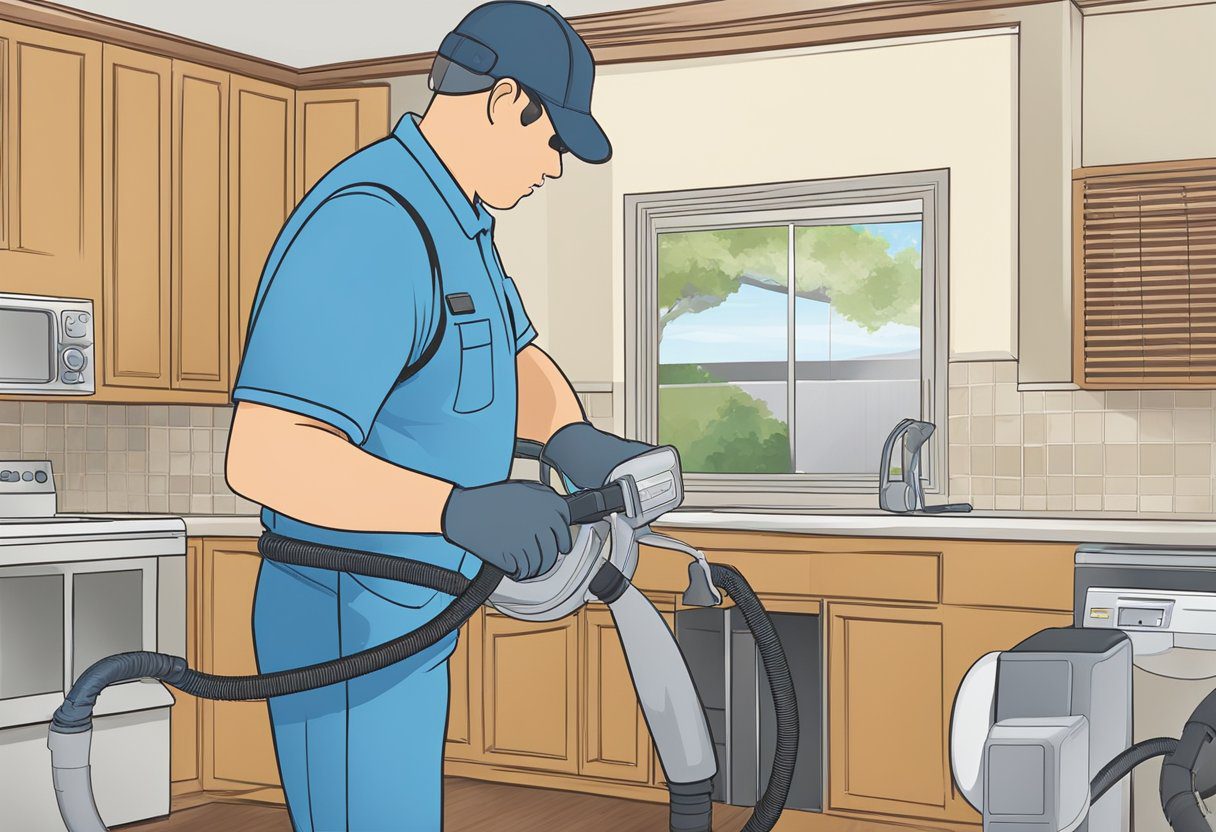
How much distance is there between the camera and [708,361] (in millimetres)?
3994

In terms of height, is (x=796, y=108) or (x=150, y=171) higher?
(x=796, y=108)

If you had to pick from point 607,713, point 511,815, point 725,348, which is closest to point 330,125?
point 725,348

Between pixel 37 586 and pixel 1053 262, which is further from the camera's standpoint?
pixel 1053 262

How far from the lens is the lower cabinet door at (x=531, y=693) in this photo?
11.4 feet

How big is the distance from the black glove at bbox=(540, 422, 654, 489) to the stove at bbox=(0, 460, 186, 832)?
195cm

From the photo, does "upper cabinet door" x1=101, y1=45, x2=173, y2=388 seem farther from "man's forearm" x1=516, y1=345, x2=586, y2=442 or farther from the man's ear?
the man's ear

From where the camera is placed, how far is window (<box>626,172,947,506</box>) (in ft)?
12.3

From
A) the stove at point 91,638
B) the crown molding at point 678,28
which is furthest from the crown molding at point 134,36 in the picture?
the stove at point 91,638

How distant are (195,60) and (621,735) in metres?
2.35

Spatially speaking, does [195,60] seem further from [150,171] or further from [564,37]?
[564,37]

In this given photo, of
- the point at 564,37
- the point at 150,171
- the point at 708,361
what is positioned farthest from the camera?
the point at 708,361

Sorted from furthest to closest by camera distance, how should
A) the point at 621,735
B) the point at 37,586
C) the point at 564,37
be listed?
the point at 621,735 < the point at 37,586 < the point at 564,37

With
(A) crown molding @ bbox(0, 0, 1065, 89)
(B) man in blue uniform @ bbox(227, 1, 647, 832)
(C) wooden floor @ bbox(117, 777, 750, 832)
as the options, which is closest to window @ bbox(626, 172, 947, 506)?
(A) crown molding @ bbox(0, 0, 1065, 89)

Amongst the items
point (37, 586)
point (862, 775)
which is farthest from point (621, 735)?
point (37, 586)
